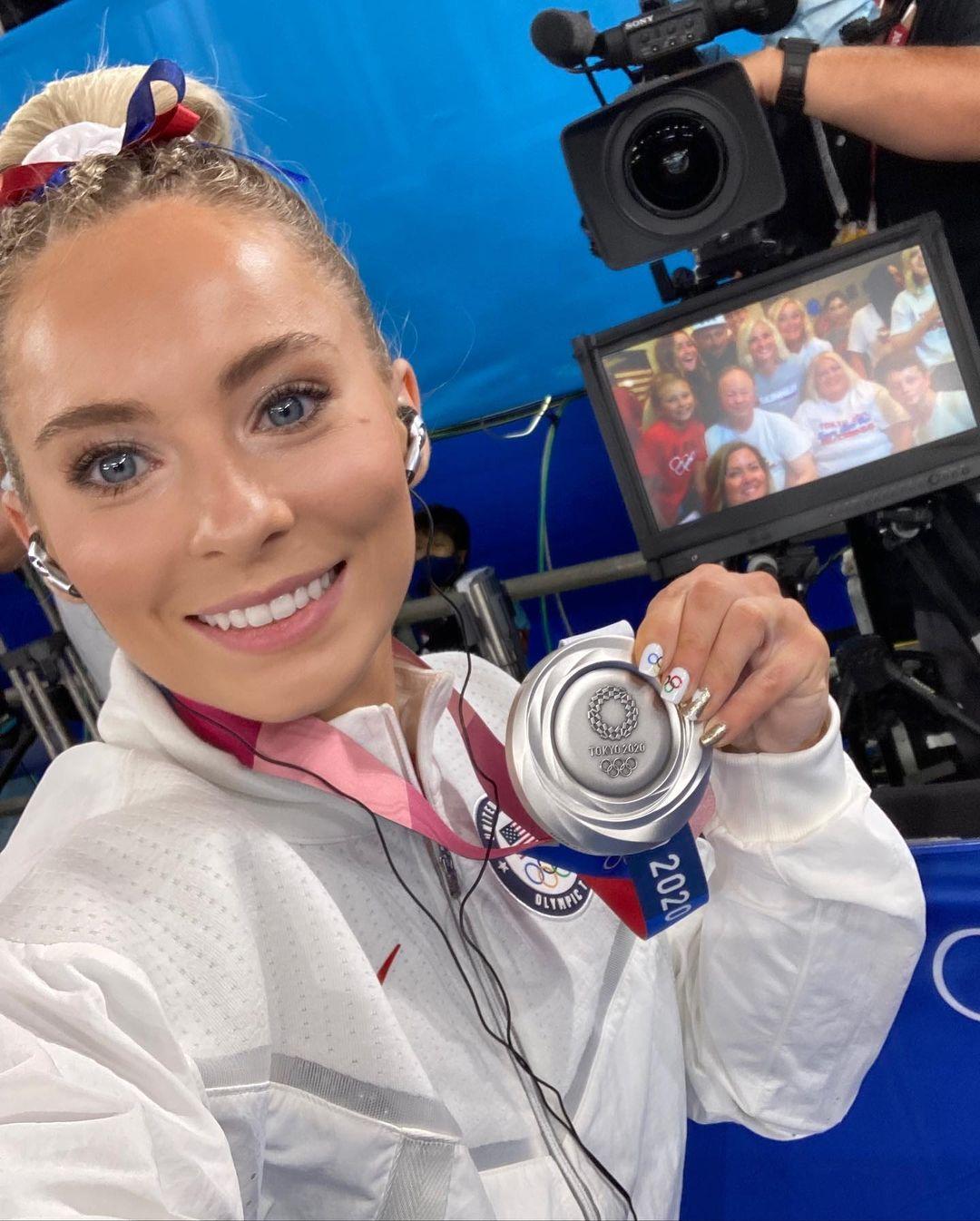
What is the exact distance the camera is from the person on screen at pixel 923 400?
162cm

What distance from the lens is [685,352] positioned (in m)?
1.71

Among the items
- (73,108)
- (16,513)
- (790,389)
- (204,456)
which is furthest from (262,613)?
(790,389)

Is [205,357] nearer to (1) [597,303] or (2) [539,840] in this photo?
(2) [539,840]

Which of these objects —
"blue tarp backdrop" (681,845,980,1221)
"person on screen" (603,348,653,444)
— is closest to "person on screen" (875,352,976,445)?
"person on screen" (603,348,653,444)

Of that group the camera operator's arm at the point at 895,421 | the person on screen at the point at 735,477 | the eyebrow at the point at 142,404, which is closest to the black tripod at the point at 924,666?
the camera operator's arm at the point at 895,421

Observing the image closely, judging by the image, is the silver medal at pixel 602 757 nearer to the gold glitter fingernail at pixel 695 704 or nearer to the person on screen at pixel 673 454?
the gold glitter fingernail at pixel 695 704

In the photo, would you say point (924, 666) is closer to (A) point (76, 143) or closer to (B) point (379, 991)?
(B) point (379, 991)

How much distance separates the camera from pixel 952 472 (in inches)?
62.8

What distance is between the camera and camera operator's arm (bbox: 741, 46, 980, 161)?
4.94ft

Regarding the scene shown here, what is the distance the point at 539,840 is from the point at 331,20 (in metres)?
2.26

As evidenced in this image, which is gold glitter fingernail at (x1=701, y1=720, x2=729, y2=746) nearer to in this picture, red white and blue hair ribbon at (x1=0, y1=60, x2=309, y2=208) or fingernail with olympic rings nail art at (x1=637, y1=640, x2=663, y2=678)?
fingernail with olympic rings nail art at (x1=637, y1=640, x2=663, y2=678)

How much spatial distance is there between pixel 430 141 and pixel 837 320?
1.19 m

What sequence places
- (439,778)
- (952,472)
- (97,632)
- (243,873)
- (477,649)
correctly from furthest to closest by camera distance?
(97,632)
(477,649)
(952,472)
(439,778)
(243,873)

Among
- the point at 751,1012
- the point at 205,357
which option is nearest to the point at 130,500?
the point at 205,357
